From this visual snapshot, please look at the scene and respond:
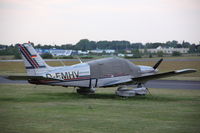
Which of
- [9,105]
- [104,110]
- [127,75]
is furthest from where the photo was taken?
[127,75]

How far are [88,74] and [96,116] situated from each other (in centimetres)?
653

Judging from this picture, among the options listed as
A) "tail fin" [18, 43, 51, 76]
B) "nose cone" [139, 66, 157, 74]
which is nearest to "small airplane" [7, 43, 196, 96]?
"tail fin" [18, 43, 51, 76]

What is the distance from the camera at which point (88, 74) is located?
19438 millimetres

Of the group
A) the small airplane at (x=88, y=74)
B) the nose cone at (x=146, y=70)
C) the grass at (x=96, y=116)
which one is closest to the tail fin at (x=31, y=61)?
the small airplane at (x=88, y=74)

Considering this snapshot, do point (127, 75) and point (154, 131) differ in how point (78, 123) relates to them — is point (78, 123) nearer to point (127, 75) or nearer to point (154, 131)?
point (154, 131)

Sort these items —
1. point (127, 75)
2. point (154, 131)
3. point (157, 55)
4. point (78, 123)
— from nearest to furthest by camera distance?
point (154, 131) < point (78, 123) < point (127, 75) < point (157, 55)

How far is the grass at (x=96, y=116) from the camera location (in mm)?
10812

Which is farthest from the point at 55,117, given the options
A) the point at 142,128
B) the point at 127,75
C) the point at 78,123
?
the point at 127,75

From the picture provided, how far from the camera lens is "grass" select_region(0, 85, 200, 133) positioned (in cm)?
1081

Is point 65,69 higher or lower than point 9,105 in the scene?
higher

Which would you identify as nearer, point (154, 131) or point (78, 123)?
point (154, 131)

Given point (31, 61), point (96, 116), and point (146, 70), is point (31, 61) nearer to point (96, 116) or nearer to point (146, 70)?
point (146, 70)

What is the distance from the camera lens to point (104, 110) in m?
14.6

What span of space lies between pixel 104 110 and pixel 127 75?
622 centimetres
